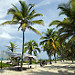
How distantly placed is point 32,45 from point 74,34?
20.0 m

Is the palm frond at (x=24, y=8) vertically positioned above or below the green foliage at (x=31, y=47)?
above

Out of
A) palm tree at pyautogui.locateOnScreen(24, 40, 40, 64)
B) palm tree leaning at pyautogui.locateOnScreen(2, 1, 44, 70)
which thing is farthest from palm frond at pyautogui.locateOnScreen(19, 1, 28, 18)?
palm tree at pyautogui.locateOnScreen(24, 40, 40, 64)

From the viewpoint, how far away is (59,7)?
40.1 feet

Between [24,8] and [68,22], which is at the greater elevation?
[24,8]

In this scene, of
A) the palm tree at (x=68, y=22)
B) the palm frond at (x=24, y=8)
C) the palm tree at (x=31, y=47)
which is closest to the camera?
the palm tree at (x=68, y=22)

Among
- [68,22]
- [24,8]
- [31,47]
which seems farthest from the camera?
[31,47]

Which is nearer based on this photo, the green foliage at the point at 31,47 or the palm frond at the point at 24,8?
the palm frond at the point at 24,8

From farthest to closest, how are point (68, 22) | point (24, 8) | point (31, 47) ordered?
point (31, 47) → point (24, 8) → point (68, 22)

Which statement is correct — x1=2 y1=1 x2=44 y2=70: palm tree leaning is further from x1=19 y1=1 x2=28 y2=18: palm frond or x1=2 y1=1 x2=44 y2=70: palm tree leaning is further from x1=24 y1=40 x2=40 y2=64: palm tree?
x1=24 y1=40 x2=40 y2=64: palm tree

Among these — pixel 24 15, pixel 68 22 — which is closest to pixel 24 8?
pixel 24 15

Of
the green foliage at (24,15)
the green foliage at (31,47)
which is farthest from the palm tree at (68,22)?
the green foliage at (31,47)

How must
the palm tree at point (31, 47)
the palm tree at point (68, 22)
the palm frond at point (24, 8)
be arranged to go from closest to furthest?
the palm tree at point (68, 22) < the palm frond at point (24, 8) < the palm tree at point (31, 47)

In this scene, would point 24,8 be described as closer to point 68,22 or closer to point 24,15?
point 24,15

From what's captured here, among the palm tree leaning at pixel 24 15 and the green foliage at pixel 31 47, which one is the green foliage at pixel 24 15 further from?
the green foliage at pixel 31 47
